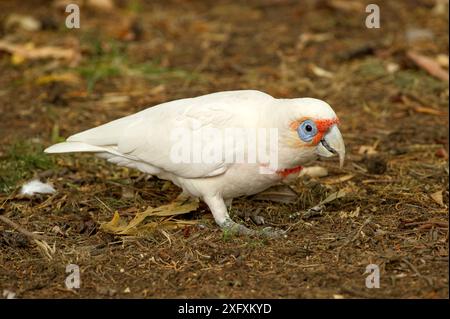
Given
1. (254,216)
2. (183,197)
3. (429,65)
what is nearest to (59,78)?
(183,197)

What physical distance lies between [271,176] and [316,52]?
150 inches

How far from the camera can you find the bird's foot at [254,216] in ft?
14.9

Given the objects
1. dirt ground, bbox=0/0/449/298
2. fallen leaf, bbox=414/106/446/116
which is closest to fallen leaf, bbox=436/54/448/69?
dirt ground, bbox=0/0/449/298

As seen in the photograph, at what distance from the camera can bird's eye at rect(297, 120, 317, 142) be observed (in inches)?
163

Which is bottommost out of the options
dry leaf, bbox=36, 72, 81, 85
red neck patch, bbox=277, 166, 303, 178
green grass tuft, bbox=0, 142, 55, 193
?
green grass tuft, bbox=0, 142, 55, 193

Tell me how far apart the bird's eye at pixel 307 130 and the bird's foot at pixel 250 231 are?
56cm

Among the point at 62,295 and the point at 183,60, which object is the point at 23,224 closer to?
the point at 62,295

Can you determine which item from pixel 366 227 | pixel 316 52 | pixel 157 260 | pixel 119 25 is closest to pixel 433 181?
pixel 366 227

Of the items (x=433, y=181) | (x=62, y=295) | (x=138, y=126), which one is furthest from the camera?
(x=433, y=181)

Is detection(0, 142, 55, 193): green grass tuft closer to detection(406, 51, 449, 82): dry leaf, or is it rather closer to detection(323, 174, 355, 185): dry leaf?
detection(323, 174, 355, 185): dry leaf

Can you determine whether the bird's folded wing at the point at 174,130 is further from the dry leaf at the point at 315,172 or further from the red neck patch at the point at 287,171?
the dry leaf at the point at 315,172

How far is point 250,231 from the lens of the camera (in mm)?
4301

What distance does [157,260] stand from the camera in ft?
13.3

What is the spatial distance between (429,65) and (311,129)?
3.34 metres
